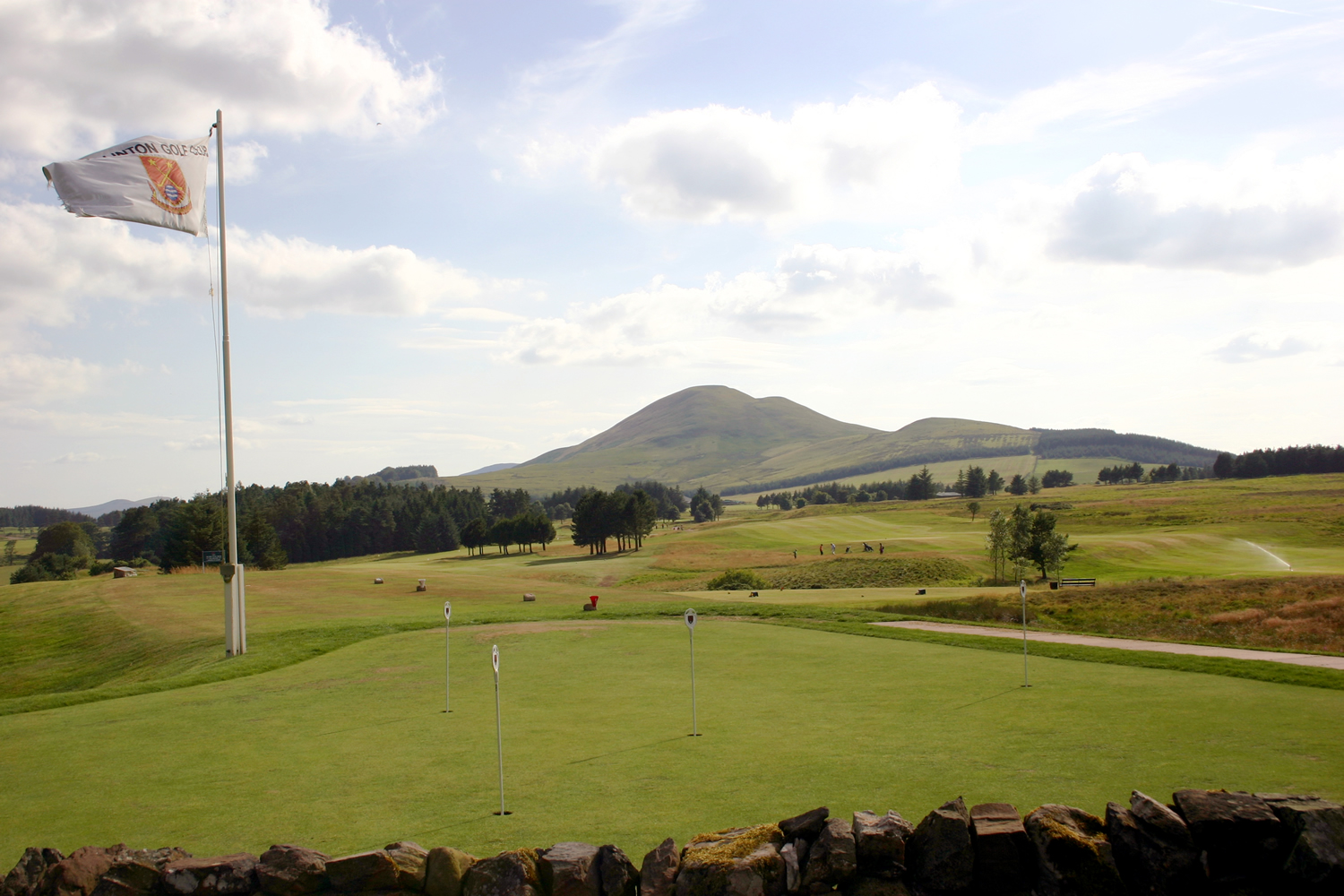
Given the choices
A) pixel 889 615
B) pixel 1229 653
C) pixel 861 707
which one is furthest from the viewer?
pixel 889 615

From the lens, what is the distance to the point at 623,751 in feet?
34.0

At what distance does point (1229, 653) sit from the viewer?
58.3ft

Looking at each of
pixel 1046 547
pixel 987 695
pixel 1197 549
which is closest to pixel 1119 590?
pixel 1046 547

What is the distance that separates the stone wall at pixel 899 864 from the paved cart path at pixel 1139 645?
12.1 metres

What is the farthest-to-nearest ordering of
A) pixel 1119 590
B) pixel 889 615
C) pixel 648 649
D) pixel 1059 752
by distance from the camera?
pixel 1119 590, pixel 889 615, pixel 648 649, pixel 1059 752

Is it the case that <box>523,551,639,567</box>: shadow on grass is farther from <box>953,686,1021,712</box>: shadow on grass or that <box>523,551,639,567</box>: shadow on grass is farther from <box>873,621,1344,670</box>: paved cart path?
<box>953,686,1021,712</box>: shadow on grass

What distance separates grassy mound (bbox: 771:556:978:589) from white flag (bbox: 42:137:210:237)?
43457mm

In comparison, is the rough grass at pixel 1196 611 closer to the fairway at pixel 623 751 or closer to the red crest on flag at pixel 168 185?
the fairway at pixel 623 751

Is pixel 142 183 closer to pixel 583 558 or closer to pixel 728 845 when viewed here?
pixel 728 845

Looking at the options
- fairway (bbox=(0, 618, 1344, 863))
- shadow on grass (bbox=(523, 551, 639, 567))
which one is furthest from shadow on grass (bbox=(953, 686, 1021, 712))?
shadow on grass (bbox=(523, 551, 639, 567))

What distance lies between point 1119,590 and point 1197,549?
41.0m

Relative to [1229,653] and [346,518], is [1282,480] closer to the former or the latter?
[1229,653]

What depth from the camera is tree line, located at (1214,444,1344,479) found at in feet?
495

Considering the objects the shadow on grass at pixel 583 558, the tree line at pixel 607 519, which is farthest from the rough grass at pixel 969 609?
the tree line at pixel 607 519
